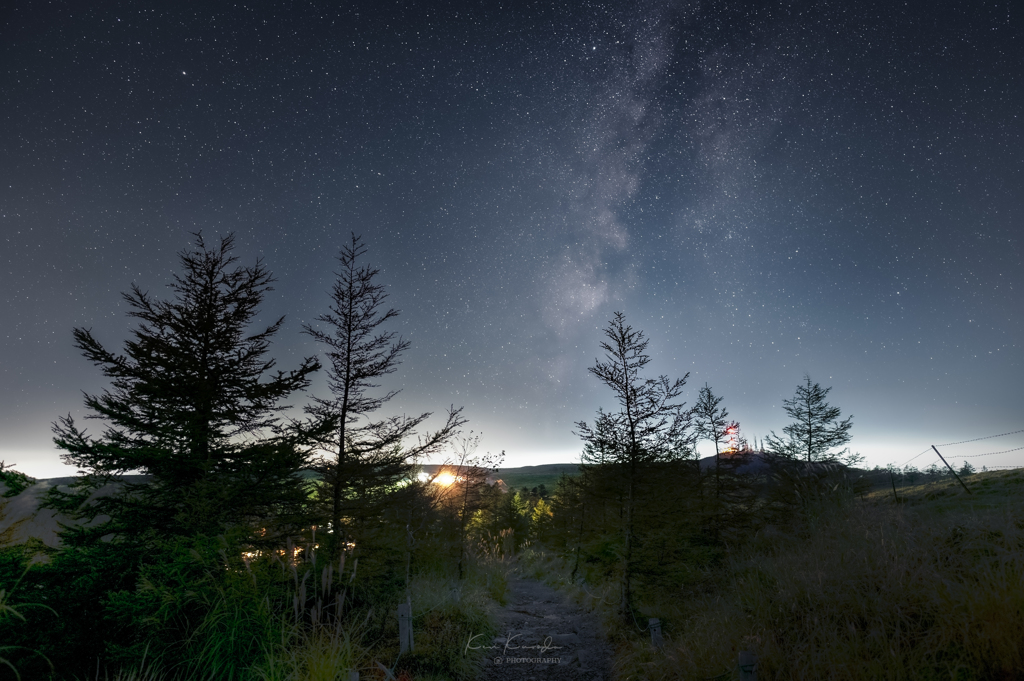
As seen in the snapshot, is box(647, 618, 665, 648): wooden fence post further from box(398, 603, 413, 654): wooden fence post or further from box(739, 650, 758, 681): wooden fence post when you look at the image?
box(398, 603, 413, 654): wooden fence post

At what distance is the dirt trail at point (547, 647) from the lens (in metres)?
8.84

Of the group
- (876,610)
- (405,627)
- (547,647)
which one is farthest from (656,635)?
(405,627)

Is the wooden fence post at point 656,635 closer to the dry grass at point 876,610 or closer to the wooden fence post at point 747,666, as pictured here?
the dry grass at point 876,610

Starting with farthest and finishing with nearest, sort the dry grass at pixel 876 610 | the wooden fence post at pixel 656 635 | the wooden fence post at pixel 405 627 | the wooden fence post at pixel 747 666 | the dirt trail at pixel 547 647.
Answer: the dirt trail at pixel 547 647, the wooden fence post at pixel 656 635, the wooden fence post at pixel 405 627, the wooden fence post at pixel 747 666, the dry grass at pixel 876 610

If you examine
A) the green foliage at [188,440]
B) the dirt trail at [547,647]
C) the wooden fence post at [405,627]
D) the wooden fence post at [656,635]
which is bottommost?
the dirt trail at [547,647]

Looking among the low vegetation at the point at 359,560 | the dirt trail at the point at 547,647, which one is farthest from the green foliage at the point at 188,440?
the dirt trail at the point at 547,647

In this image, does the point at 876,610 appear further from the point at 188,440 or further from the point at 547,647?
the point at 188,440

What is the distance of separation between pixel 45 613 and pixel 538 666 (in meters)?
8.24

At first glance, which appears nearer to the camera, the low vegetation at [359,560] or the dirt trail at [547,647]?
the low vegetation at [359,560]

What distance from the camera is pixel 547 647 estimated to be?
10.3 meters

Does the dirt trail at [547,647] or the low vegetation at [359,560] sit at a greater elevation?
the low vegetation at [359,560]

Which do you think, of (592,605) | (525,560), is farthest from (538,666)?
(525,560)

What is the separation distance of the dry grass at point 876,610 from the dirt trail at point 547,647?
938 mm

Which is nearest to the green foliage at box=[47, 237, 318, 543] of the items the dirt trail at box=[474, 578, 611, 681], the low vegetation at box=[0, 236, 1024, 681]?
the low vegetation at box=[0, 236, 1024, 681]
